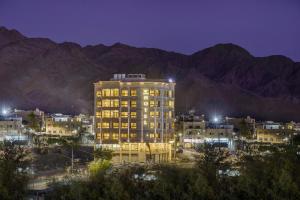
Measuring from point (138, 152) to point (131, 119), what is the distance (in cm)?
575

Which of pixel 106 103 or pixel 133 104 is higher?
pixel 106 103

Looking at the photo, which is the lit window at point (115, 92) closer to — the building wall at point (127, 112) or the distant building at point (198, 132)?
the building wall at point (127, 112)

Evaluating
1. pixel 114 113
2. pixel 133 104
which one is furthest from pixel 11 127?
pixel 133 104

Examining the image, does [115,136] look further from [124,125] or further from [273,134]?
[273,134]

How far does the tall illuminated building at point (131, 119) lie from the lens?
336ft

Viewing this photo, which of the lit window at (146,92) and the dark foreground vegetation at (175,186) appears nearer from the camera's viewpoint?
the dark foreground vegetation at (175,186)

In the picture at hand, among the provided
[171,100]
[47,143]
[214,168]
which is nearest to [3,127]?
[47,143]

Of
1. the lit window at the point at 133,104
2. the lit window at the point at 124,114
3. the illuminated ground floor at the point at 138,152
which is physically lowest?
the illuminated ground floor at the point at 138,152

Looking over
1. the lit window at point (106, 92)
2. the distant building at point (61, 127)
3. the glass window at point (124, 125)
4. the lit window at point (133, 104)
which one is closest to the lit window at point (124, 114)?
the glass window at point (124, 125)

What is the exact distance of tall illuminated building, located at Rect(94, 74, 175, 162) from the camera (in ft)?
336

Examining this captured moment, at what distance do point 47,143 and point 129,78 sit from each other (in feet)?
68.1

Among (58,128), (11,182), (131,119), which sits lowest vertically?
(11,182)

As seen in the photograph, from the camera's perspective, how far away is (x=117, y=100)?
103 meters

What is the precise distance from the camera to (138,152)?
102m
